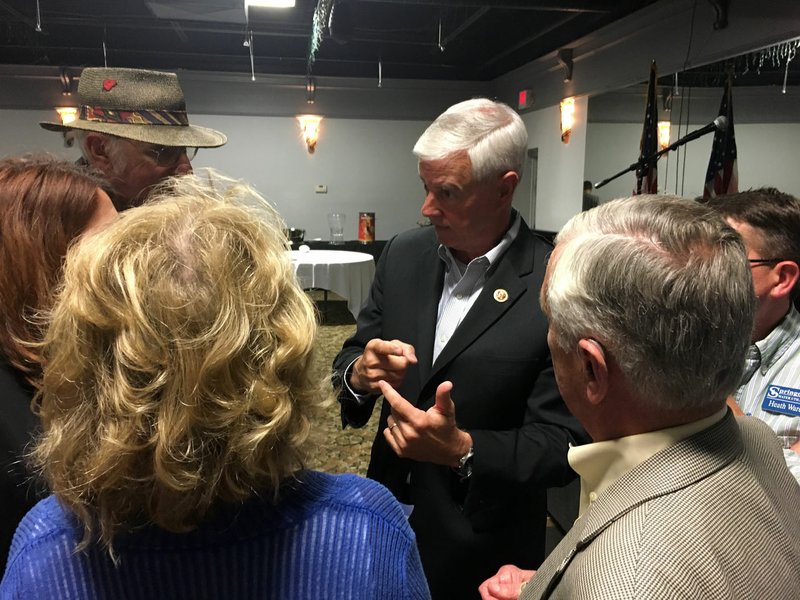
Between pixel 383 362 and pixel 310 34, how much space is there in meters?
7.54

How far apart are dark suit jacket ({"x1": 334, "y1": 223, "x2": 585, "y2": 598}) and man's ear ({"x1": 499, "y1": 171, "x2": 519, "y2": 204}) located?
4.7 inches

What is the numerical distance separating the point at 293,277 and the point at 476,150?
0.90 metres

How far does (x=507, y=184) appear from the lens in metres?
1.53

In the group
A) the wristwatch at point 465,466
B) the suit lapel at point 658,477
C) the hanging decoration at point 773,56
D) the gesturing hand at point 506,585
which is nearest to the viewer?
the suit lapel at point 658,477

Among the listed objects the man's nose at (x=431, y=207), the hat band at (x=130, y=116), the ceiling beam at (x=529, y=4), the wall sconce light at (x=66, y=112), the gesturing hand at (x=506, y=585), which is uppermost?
the ceiling beam at (x=529, y=4)

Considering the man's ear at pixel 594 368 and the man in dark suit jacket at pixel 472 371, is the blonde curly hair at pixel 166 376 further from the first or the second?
the man in dark suit jacket at pixel 472 371

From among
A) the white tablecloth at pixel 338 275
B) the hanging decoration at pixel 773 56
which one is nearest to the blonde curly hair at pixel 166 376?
the hanging decoration at pixel 773 56

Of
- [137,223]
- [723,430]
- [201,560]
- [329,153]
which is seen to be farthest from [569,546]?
[329,153]

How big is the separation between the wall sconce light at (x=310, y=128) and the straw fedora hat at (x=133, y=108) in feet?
25.8

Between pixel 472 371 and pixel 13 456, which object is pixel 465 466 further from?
pixel 13 456

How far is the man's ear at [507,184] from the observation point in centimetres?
152

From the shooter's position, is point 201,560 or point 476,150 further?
point 476,150

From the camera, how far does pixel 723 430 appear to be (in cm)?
79

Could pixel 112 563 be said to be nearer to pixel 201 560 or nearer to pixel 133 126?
pixel 201 560
